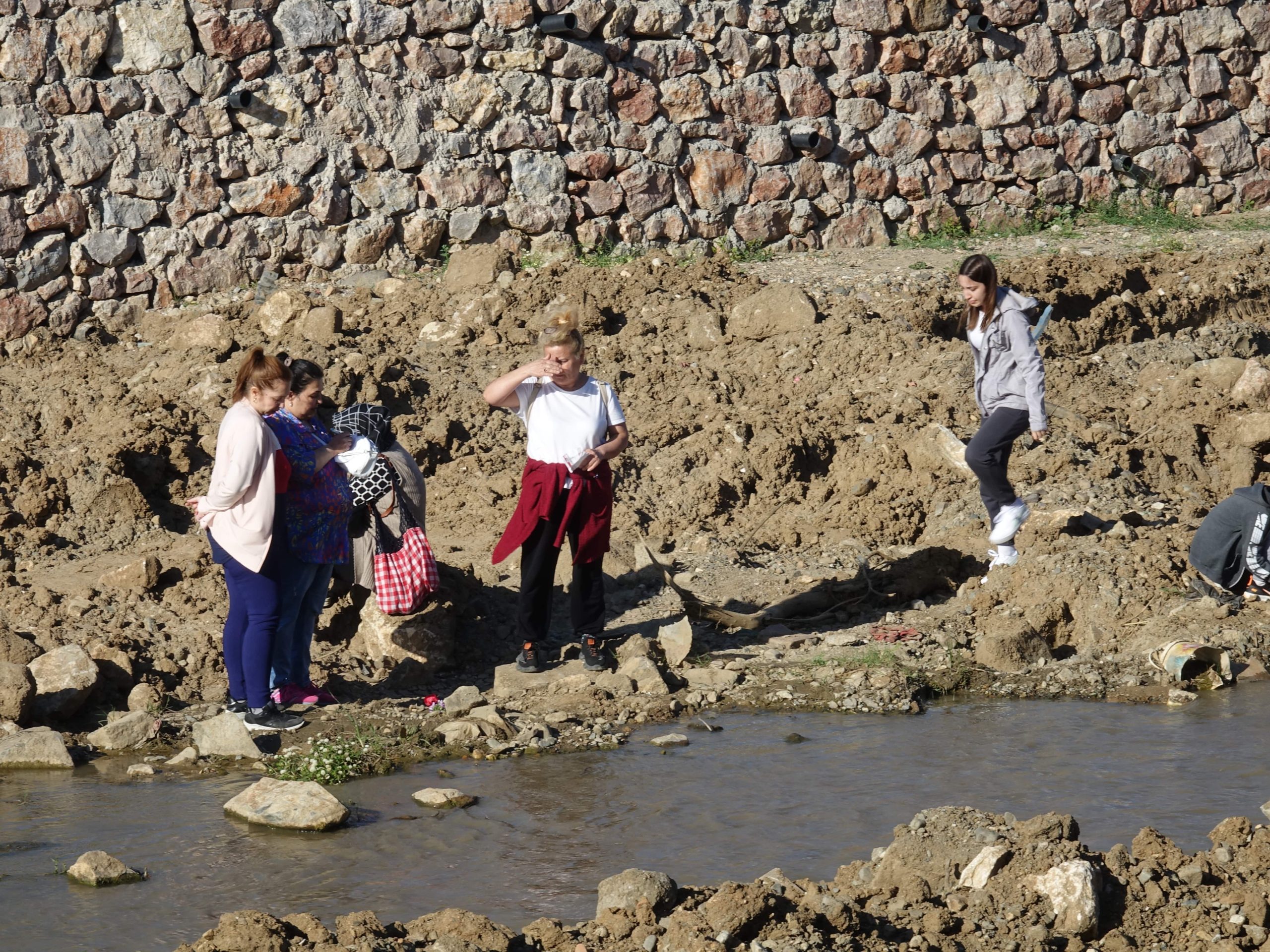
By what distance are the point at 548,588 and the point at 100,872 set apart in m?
2.66

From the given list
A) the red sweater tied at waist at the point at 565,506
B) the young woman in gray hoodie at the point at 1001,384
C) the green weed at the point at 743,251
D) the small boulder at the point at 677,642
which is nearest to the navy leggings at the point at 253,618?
the red sweater tied at waist at the point at 565,506

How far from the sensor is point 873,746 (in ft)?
18.4

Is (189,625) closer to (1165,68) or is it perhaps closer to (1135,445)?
(1135,445)

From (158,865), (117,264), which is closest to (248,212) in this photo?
(117,264)

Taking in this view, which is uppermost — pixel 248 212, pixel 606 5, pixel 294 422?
pixel 606 5

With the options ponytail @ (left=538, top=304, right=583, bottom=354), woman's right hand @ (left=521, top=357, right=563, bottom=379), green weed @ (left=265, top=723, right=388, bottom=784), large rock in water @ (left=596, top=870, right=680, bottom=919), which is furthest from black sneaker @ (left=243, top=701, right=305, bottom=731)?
large rock in water @ (left=596, top=870, right=680, bottom=919)

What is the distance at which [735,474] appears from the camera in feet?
29.5

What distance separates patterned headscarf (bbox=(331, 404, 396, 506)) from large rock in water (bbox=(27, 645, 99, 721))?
1.33m

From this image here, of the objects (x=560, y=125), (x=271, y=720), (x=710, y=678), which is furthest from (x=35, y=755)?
(x=560, y=125)

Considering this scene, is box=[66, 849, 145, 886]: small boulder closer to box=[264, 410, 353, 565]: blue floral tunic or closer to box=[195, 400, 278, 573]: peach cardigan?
box=[195, 400, 278, 573]: peach cardigan

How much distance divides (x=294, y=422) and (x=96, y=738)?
149cm

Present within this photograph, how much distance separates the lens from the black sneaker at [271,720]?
574cm

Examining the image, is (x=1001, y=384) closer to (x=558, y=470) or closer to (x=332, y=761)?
(x=558, y=470)

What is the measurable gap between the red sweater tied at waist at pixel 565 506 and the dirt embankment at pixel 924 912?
253cm
